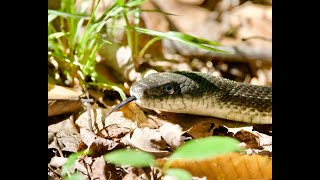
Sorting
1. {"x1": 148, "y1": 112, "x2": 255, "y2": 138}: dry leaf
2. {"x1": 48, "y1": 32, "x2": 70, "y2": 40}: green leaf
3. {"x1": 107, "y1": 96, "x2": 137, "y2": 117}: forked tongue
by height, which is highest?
{"x1": 48, "y1": 32, "x2": 70, "y2": 40}: green leaf

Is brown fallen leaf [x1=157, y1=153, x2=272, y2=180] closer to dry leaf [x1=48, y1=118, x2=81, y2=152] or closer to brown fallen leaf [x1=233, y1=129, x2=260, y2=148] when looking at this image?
brown fallen leaf [x1=233, y1=129, x2=260, y2=148]

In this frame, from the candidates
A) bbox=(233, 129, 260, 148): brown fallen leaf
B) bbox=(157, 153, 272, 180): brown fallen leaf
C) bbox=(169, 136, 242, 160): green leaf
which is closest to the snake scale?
bbox=(233, 129, 260, 148): brown fallen leaf

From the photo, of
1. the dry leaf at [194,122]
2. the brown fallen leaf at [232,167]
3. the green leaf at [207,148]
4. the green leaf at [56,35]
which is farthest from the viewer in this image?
the green leaf at [56,35]

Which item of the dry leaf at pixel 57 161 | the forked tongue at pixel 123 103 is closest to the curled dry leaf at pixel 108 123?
the forked tongue at pixel 123 103

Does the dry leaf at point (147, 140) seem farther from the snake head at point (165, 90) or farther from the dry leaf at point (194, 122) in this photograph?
the snake head at point (165, 90)

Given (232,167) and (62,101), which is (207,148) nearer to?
(232,167)
